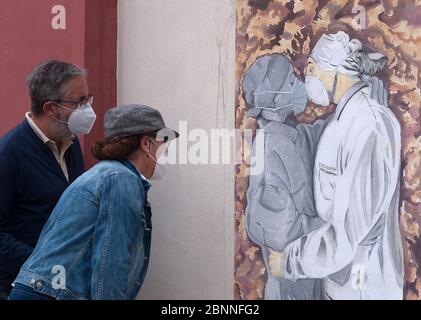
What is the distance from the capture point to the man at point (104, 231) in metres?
3.69

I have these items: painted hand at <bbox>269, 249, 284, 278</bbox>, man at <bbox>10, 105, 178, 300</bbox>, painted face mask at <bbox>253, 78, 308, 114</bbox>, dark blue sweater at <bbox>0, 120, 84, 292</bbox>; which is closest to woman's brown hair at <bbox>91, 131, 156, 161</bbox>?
man at <bbox>10, 105, 178, 300</bbox>

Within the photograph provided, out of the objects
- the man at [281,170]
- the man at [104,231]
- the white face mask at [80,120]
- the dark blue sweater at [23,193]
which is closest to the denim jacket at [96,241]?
the man at [104,231]

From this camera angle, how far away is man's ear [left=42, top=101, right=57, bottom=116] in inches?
184

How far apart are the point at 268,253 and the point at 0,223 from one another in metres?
1.44

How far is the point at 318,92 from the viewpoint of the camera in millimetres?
4801

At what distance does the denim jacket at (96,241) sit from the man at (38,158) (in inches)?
24.1

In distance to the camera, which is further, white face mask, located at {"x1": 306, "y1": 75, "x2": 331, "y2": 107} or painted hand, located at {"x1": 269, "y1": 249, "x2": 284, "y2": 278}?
painted hand, located at {"x1": 269, "y1": 249, "x2": 284, "y2": 278}

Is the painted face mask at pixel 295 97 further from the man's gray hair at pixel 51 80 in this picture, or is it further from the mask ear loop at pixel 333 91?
the man's gray hair at pixel 51 80

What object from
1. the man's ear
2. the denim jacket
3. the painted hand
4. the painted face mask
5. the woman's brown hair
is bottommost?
the painted hand

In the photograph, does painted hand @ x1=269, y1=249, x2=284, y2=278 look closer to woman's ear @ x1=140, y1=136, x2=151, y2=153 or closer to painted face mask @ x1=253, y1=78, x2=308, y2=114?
painted face mask @ x1=253, y1=78, x2=308, y2=114

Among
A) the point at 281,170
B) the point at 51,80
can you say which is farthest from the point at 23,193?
the point at 281,170

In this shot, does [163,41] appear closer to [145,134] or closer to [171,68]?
[171,68]

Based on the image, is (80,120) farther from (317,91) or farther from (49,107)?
(317,91)
